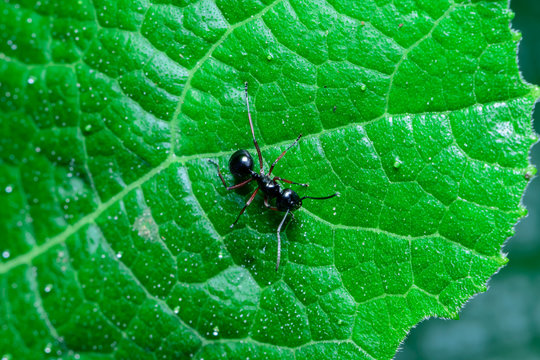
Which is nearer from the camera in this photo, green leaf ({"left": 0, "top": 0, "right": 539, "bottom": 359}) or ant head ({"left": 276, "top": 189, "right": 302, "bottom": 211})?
green leaf ({"left": 0, "top": 0, "right": 539, "bottom": 359})

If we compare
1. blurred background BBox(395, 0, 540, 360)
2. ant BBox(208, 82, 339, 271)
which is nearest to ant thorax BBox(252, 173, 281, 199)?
ant BBox(208, 82, 339, 271)

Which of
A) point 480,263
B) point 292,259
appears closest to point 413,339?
point 480,263

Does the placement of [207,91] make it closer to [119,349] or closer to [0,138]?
[0,138]

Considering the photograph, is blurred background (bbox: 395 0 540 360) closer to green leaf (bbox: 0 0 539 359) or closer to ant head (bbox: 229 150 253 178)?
green leaf (bbox: 0 0 539 359)

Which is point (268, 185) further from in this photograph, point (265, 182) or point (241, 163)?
point (241, 163)

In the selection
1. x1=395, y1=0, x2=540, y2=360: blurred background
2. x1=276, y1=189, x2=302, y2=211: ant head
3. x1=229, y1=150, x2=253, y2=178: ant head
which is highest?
x1=229, y1=150, x2=253, y2=178: ant head

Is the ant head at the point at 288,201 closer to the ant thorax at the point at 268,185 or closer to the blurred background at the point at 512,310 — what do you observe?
the ant thorax at the point at 268,185

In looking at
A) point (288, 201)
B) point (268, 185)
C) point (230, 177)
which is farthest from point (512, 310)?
point (230, 177)
